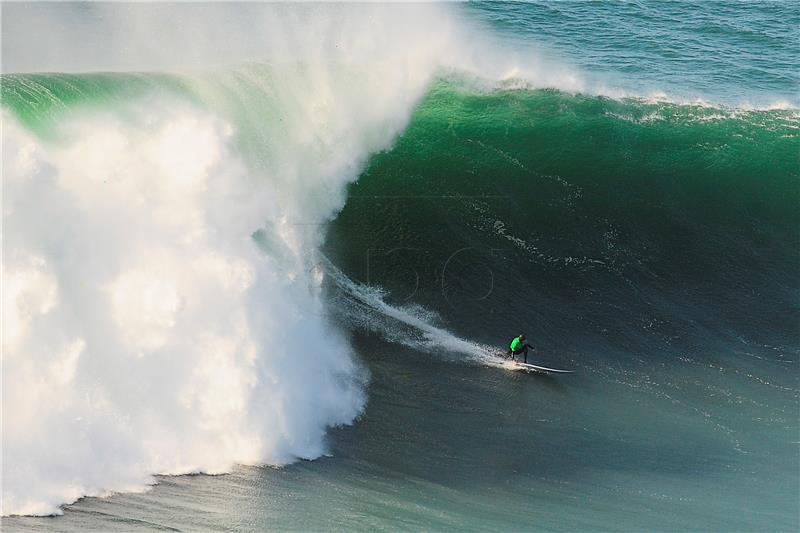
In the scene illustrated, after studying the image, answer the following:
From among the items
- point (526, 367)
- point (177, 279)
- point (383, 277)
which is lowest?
point (526, 367)

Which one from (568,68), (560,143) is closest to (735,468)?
(560,143)

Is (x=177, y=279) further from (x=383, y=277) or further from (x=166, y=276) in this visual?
(x=383, y=277)

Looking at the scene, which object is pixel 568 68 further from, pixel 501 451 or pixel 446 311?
pixel 501 451

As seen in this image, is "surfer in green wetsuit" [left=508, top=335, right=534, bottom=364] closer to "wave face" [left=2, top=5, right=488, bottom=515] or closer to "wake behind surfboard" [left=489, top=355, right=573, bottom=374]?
"wake behind surfboard" [left=489, top=355, right=573, bottom=374]

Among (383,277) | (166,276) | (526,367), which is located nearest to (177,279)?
(166,276)

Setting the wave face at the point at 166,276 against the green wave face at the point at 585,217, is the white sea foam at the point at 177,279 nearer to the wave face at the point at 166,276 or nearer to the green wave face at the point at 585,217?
the wave face at the point at 166,276

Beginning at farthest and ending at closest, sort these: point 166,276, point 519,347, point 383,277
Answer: point 383,277 < point 519,347 < point 166,276

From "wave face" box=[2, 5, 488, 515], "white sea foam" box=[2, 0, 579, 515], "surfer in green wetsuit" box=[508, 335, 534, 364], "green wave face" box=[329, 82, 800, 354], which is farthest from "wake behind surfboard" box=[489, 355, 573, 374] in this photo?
"wave face" box=[2, 5, 488, 515]
